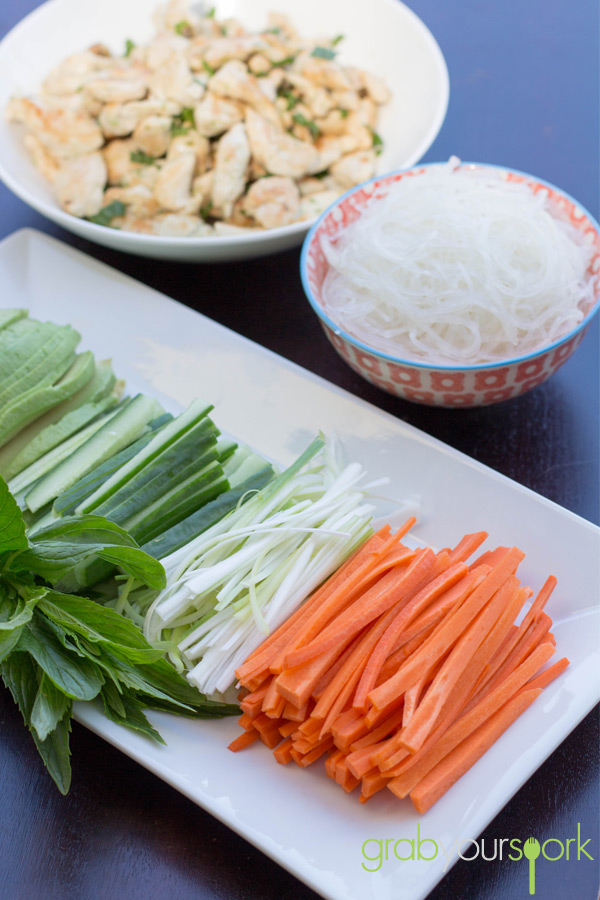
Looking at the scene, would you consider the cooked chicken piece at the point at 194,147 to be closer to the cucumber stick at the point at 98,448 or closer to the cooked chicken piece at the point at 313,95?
the cooked chicken piece at the point at 313,95

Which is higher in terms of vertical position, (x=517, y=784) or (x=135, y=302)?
(x=135, y=302)

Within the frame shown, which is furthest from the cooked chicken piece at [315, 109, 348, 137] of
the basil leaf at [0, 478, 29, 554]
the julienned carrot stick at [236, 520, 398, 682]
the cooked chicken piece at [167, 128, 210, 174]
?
the basil leaf at [0, 478, 29, 554]

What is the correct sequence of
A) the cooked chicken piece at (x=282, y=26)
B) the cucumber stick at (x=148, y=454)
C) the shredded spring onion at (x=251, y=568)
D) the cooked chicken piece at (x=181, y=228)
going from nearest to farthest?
1. the shredded spring onion at (x=251, y=568)
2. the cucumber stick at (x=148, y=454)
3. the cooked chicken piece at (x=181, y=228)
4. the cooked chicken piece at (x=282, y=26)

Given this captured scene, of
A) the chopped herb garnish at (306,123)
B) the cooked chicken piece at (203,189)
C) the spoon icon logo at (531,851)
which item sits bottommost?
the spoon icon logo at (531,851)

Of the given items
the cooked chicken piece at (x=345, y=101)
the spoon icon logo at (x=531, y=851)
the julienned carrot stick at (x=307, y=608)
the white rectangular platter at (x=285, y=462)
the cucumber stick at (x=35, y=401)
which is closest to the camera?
the white rectangular platter at (x=285, y=462)

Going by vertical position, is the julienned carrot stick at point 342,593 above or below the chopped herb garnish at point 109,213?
below

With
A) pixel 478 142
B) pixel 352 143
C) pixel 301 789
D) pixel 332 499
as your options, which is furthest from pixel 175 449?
pixel 478 142

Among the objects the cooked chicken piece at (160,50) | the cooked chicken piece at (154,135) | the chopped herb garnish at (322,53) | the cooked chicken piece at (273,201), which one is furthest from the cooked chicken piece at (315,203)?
the cooked chicken piece at (160,50)

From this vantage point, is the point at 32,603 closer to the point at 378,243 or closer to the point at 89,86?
the point at 378,243
